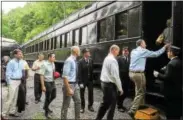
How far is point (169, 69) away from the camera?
23.7 feet

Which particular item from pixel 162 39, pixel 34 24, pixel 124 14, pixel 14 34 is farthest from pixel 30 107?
pixel 14 34

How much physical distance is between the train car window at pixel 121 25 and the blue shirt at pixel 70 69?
3225mm

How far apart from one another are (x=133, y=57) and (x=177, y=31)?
5.85 feet

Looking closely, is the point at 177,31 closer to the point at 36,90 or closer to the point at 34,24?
the point at 36,90

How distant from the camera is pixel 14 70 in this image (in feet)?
32.7

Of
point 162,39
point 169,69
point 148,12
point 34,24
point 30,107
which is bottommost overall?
point 30,107

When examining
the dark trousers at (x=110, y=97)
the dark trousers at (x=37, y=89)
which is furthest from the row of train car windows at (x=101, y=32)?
the dark trousers at (x=110, y=97)

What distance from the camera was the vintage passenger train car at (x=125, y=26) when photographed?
10.0 meters

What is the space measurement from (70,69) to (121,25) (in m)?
3.90

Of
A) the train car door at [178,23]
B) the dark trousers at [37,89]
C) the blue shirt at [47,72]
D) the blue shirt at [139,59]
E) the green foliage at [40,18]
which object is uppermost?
the green foliage at [40,18]

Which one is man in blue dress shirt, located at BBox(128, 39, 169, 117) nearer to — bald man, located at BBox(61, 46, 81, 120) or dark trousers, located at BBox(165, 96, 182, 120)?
bald man, located at BBox(61, 46, 81, 120)

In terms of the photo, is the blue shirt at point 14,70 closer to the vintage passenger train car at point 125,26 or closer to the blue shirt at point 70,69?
the blue shirt at point 70,69

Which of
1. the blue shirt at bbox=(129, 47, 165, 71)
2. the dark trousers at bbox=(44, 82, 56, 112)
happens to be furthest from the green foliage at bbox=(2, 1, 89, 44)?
the blue shirt at bbox=(129, 47, 165, 71)

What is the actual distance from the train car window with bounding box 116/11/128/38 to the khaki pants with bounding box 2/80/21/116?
347cm
